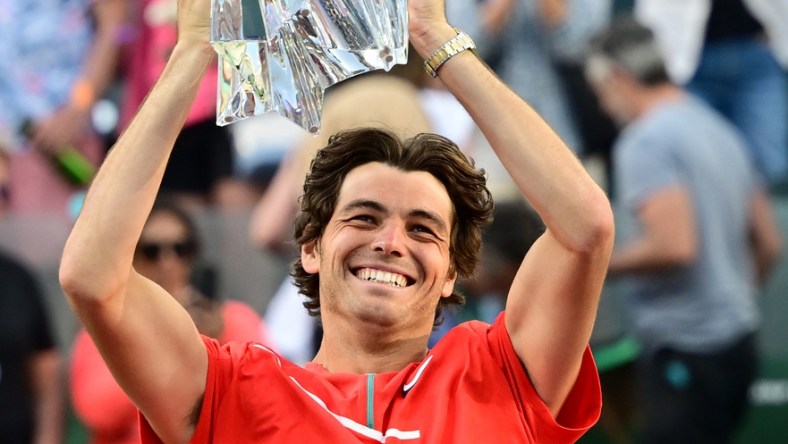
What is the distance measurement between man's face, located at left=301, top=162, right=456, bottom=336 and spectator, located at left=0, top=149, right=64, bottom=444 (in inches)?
98.9

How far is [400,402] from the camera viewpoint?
87.8 inches

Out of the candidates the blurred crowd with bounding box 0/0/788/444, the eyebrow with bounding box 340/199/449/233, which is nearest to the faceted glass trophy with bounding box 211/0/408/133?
the eyebrow with bounding box 340/199/449/233

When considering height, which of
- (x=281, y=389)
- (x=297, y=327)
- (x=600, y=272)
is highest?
(x=600, y=272)

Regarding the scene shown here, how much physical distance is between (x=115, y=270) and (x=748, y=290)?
3.19 m

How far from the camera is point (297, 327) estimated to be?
177 inches

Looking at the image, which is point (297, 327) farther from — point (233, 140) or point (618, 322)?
point (618, 322)

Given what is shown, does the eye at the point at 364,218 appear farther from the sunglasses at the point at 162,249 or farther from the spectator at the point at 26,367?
the spectator at the point at 26,367

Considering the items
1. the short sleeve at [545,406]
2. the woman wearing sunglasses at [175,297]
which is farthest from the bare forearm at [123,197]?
the woman wearing sunglasses at [175,297]

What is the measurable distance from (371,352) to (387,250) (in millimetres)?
211

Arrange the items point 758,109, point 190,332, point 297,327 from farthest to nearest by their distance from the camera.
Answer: point 758,109 → point 297,327 → point 190,332

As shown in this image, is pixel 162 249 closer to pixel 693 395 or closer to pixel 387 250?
pixel 693 395

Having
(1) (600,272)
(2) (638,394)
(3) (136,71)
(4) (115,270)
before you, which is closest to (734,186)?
(2) (638,394)

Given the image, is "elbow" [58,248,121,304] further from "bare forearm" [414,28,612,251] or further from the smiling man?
"bare forearm" [414,28,612,251]

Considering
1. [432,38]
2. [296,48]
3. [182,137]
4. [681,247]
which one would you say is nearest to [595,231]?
[432,38]
